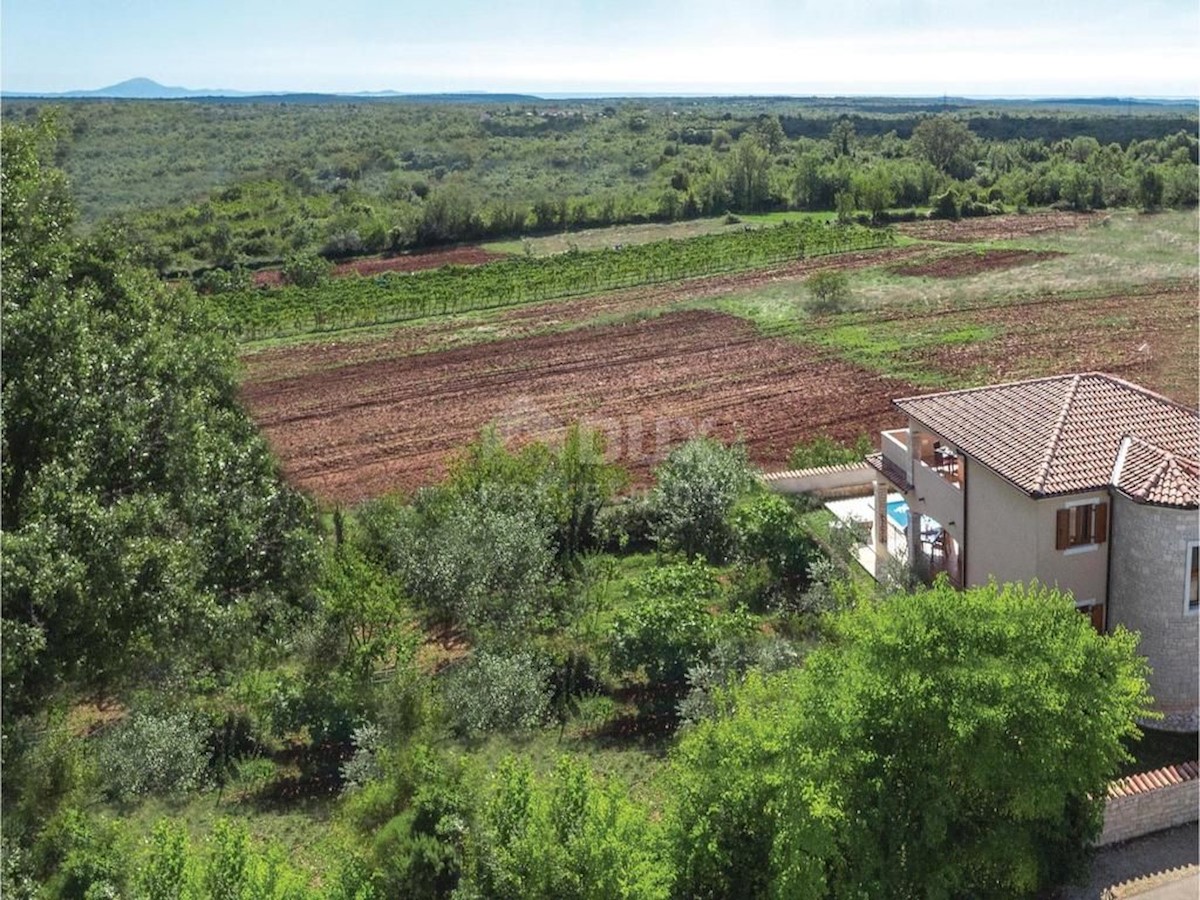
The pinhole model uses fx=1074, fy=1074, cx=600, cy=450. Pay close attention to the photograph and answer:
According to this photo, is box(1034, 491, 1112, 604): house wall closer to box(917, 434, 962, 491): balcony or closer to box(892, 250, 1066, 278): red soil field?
box(917, 434, 962, 491): balcony

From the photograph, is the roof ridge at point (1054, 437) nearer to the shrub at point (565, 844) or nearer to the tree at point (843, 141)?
the shrub at point (565, 844)

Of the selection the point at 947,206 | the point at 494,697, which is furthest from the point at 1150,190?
the point at 494,697

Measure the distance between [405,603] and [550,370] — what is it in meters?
18.7

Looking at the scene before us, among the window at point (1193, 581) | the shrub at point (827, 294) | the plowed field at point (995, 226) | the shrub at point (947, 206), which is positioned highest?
the shrub at point (947, 206)

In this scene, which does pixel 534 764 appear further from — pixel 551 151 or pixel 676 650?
pixel 551 151

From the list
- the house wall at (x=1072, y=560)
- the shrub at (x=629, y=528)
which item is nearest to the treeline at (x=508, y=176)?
the shrub at (x=629, y=528)

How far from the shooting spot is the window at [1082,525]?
13289 mm

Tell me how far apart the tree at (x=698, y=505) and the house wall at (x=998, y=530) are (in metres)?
4.72

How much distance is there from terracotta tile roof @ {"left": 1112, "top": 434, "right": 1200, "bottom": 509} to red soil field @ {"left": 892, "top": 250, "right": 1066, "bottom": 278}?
115 ft

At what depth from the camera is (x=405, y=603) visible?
53.0 ft

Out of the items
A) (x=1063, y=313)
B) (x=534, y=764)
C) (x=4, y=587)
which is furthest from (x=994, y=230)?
(x=4, y=587)

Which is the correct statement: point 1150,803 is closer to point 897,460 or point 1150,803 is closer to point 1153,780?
point 1153,780

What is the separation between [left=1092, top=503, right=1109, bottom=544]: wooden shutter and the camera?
13.3 meters

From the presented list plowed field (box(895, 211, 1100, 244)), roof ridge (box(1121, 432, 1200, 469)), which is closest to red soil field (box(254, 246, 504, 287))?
plowed field (box(895, 211, 1100, 244))
